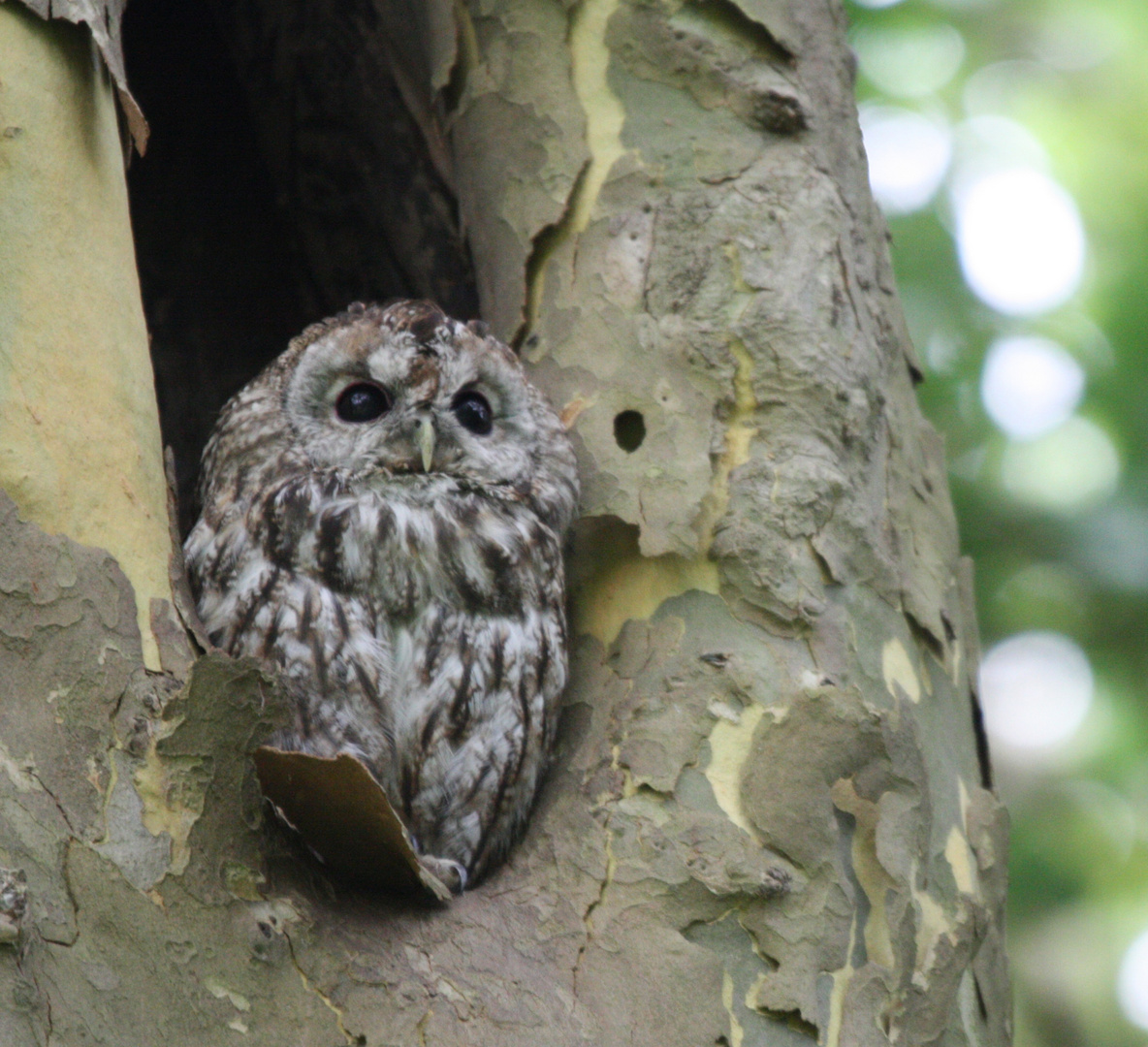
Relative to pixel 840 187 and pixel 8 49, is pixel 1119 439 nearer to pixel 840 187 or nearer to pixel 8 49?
pixel 840 187

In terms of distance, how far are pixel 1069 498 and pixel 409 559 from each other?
2.64 m

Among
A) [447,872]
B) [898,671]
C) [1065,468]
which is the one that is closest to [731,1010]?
[447,872]

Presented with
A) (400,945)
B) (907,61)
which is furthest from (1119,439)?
(400,945)

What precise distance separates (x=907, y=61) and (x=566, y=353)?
2.98 metres

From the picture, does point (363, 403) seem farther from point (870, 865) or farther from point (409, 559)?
point (870, 865)

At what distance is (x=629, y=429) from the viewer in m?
2.54

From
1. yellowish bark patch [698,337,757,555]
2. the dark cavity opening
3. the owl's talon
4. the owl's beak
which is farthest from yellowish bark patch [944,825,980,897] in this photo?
the dark cavity opening

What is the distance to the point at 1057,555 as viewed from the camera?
423 centimetres

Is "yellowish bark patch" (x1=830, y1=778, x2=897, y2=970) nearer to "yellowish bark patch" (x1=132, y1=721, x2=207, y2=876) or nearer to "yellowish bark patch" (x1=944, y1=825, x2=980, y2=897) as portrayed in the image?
"yellowish bark patch" (x1=944, y1=825, x2=980, y2=897)

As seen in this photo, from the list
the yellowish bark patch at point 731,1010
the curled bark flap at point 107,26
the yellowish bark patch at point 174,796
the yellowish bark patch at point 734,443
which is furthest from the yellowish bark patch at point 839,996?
the curled bark flap at point 107,26

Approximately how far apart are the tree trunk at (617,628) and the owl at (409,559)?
11cm

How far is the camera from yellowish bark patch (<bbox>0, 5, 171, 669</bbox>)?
71.1 inches

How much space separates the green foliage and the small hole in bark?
2.10m

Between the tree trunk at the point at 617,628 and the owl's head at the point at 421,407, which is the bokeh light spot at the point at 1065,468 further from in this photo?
the owl's head at the point at 421,407
